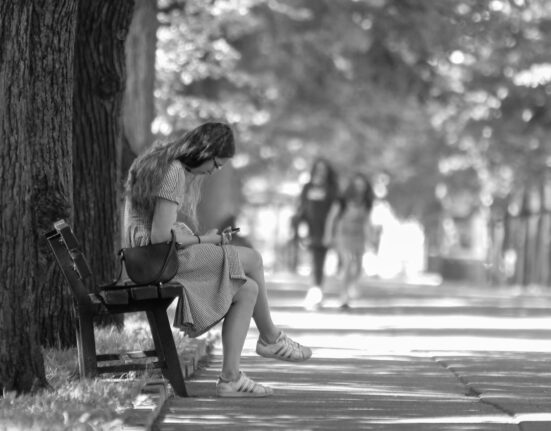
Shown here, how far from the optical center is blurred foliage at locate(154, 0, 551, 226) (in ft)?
79.3

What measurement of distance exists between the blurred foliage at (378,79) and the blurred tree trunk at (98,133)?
979 centimetres

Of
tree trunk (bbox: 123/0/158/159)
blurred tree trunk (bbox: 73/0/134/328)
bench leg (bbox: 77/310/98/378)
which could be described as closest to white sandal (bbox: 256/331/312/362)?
bench leg (bbox: 77/310/98/378)

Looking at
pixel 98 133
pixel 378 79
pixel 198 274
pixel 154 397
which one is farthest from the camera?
pixel 378 79

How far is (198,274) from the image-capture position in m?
9.16

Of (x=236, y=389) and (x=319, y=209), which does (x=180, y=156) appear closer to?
(x=236, y=389)

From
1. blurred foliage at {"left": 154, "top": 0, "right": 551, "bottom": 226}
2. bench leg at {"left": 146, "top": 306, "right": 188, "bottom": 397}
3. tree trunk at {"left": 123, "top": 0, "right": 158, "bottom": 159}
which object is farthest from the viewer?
blurred foliage at {"left": 154, "top": 0, "right": 551, "bottom": 226}

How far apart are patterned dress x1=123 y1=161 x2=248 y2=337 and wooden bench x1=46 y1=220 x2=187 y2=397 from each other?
104mm

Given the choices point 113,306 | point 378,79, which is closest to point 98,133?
point 113,306

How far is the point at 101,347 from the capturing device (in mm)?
11062

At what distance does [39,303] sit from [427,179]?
3026 cm

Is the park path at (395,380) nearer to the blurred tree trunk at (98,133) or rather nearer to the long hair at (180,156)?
the long hair at (180,156)

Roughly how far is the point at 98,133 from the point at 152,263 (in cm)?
411

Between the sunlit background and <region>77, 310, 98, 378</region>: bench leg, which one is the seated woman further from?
the sunlit background

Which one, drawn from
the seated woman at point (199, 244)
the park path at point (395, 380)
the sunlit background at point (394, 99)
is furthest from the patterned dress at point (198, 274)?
the sunlit background at point (394, 99)
